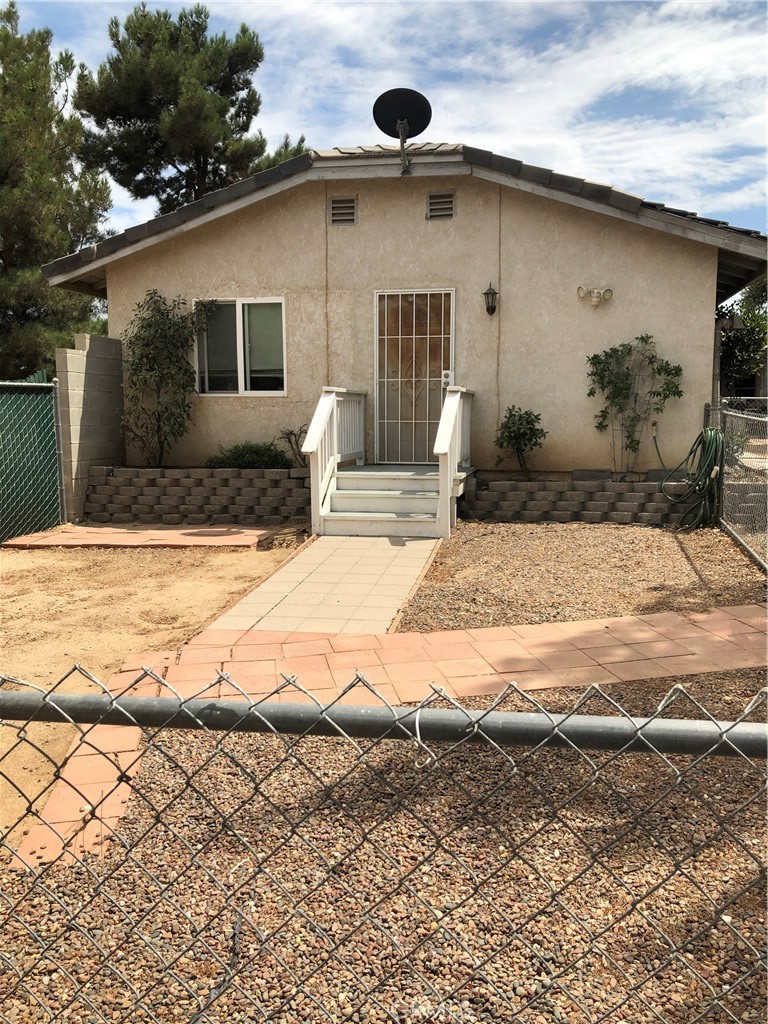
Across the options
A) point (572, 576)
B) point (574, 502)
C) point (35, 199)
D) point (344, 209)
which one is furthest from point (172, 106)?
point (572, 576)

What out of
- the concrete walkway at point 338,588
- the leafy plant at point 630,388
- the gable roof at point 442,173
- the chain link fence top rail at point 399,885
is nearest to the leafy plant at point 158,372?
the gable roof at point 442,173

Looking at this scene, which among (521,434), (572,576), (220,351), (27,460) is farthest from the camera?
(220,351)

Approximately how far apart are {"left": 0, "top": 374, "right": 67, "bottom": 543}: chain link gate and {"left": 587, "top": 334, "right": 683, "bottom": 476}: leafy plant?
720cm

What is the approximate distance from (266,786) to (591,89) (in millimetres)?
6301

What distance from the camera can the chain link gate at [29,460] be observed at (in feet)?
30.1

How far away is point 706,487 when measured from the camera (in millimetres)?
9219

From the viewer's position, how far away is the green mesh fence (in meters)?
9.16

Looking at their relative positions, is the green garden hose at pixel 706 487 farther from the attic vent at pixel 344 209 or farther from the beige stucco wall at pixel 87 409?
the beige stucco wall at pixel 87 409

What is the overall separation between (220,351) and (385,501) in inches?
162

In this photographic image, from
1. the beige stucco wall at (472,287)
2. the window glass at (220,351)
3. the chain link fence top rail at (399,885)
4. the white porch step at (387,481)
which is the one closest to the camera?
the chain link fence top rail at (399,885)

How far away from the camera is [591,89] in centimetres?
662

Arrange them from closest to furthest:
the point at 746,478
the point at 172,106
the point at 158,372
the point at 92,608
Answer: the point at 92,608 < the point at 746,478 < the point at 158,372 < the point at 172,106

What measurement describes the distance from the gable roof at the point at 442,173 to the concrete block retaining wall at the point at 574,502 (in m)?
3.19

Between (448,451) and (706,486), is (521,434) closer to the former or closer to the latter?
(448,451)
